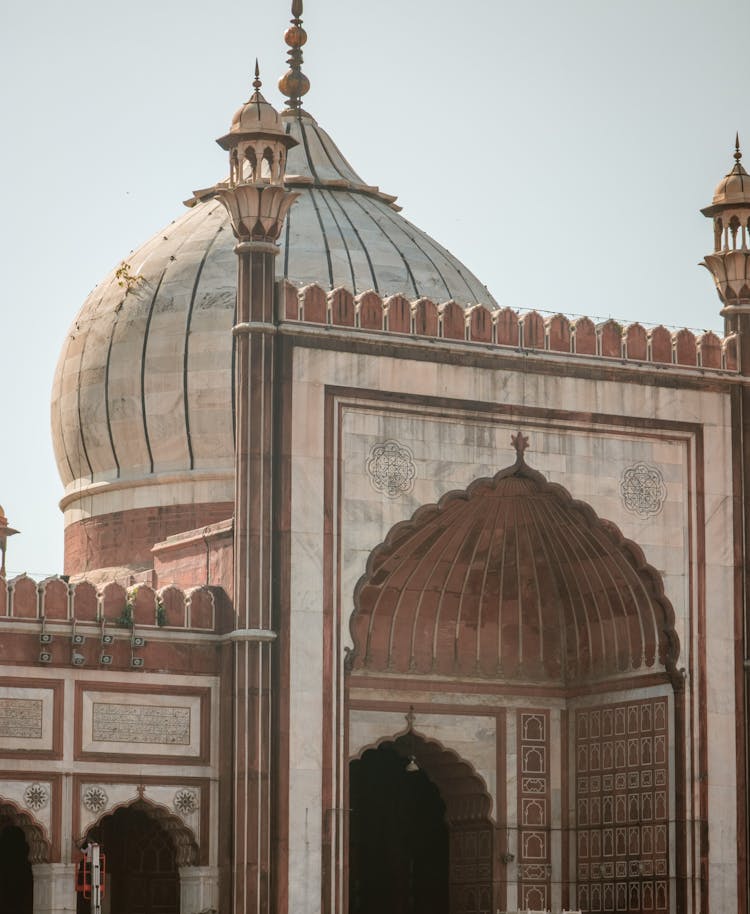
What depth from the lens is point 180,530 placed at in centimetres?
2488

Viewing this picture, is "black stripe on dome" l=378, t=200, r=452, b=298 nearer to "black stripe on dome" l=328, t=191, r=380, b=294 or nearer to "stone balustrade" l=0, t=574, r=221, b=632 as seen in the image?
"black stripe on dome" l=328, t=191, r=380, b=294

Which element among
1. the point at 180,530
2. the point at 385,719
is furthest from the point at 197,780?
the point at 180,530

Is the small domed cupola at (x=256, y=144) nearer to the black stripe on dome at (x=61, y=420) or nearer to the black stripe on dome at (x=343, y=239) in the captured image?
the black stripe on dome at (x=343, y=239)

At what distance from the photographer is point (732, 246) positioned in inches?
937

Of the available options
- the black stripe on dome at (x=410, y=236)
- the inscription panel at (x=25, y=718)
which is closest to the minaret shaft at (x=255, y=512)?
the inscription panel at (x=25, y=718)

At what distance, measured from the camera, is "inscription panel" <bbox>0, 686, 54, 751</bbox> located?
2022 cm

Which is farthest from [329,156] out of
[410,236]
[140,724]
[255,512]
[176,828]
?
[176,828]

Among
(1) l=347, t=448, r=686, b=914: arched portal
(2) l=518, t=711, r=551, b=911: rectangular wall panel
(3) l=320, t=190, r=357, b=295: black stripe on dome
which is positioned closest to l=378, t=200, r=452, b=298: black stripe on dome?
(3) l=320, t=190, r=357, b=295: black stripe on dome

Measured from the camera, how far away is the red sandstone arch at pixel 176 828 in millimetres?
20609

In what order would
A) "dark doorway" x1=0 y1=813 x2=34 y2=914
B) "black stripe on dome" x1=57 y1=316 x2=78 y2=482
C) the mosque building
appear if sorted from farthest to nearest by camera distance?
"black stripe on dome" x1=57 y1=316 x2=78 y2=482 → "dark doorway" x1=0 y1=813 x2=34 y2=914 → the mosque building

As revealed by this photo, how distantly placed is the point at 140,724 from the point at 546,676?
16.5 feet

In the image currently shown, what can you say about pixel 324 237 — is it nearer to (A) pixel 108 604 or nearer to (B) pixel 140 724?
(A) pixel 108 604

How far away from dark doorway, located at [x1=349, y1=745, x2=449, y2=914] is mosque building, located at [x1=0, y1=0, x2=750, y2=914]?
0.12ft

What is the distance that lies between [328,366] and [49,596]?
3.34m
